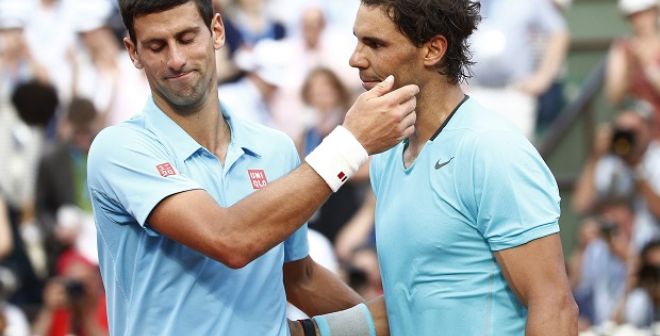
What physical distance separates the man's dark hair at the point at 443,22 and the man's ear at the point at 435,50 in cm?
1

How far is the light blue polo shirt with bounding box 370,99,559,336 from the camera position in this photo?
3754 millimetres

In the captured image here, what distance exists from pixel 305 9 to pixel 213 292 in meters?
5.86

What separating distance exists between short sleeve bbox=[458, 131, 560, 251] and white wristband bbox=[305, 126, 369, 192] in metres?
0.33

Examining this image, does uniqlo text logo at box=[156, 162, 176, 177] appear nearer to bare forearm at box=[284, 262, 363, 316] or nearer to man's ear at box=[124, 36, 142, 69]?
man's ear at box=[124, 36, 142, 69]

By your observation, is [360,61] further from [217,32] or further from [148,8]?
[148,8]

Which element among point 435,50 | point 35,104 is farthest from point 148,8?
point 35,104

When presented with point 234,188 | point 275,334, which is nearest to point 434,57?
point 234,188

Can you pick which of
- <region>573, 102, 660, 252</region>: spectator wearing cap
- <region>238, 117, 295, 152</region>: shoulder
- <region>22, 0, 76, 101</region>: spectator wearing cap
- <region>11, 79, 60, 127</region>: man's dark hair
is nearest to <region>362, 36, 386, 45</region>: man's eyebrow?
<region>238, 117, 295, 152</region>: shoulder

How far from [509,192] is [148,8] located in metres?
1.23

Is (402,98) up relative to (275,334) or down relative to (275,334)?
up

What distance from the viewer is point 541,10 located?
9.69m

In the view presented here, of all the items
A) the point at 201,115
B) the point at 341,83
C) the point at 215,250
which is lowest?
the point at 341,83

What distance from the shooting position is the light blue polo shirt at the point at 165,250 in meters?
4.04

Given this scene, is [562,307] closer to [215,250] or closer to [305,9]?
[215,250]
